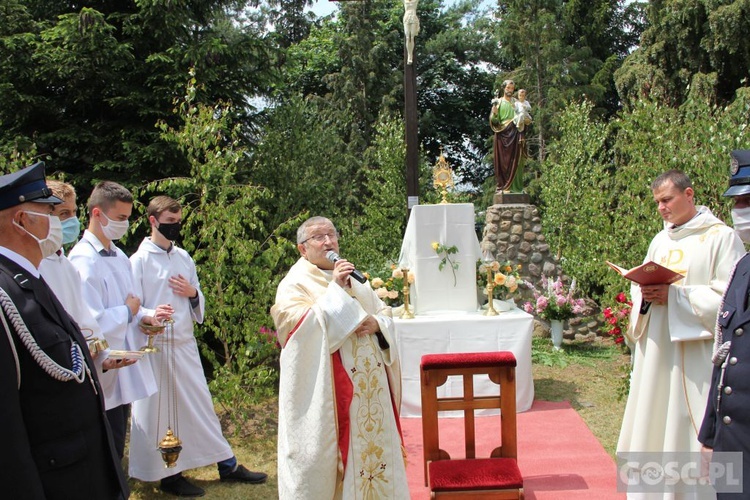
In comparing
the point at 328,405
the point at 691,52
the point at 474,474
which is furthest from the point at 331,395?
the point at 691,52

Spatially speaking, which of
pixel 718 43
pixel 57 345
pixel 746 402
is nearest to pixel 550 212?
pixel 718 43

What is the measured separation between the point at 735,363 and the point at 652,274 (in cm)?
111

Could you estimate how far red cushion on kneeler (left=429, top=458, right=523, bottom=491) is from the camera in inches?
138

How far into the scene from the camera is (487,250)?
33.4 ft

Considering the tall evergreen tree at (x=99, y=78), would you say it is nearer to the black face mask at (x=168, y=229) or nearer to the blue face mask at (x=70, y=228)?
the black face mask at (x=168, y=229)

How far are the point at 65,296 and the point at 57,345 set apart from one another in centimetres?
102

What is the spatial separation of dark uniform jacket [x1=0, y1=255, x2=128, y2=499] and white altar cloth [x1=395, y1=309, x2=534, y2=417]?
13.5ft

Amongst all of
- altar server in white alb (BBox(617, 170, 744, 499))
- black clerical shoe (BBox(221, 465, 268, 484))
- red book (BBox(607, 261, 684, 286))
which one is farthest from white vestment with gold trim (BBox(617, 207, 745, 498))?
black clerical shoe (BBox(221, 465, 268, 484))

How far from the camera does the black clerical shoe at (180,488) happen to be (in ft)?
14.0

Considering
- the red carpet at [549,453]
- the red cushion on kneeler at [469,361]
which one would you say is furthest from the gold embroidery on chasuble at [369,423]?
the red carpet at [549,453]

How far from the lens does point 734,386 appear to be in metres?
2.24

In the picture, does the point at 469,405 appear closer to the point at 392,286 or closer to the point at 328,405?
the point at 328,405

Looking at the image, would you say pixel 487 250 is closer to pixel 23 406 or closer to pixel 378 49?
pixel 23 406

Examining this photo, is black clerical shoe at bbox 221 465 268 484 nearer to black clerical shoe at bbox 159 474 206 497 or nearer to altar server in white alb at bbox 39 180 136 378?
black clerical shoe at bbox 159 474 206 497
